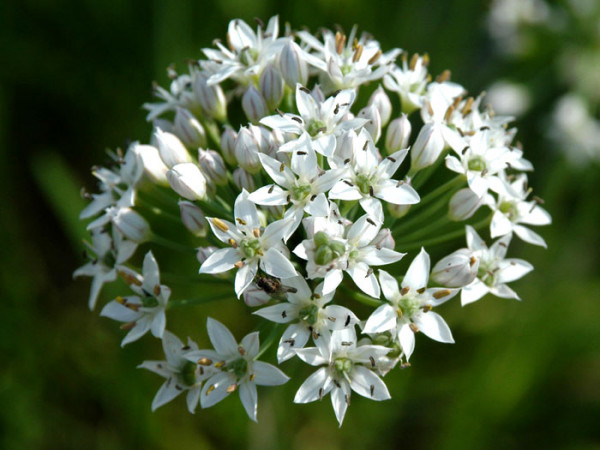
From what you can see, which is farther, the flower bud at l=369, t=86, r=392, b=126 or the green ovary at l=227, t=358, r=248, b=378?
the flower bud at l=369, t=86, r=392, b=126

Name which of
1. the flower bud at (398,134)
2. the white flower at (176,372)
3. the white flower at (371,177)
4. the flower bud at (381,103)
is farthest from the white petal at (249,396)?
the flower bud at (381,103)

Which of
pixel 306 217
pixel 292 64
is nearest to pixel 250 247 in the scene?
pixel 306 217

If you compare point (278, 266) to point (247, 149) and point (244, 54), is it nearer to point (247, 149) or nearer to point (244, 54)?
point (247, 149)

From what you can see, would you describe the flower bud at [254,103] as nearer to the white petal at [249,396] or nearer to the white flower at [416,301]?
the white flower at [416,301]

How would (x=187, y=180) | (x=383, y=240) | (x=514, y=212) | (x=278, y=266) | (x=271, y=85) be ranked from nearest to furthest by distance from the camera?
(x=278, y=266)
(x=383, y=240)
(x=187, y=180)
(x=271, y=85)
(x=514, y=212)

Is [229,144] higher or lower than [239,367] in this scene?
higher

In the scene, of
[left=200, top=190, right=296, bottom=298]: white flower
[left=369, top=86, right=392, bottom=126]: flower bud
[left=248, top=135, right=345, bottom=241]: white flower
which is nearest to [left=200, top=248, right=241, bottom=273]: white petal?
[left=200, top=190, right=296, bottom=298]: white flower

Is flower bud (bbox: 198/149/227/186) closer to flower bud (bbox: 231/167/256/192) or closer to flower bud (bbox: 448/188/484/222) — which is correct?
flower bud (bbox: 231/167/256/192)

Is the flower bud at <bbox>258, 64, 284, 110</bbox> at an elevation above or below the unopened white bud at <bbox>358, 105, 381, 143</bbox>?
above
